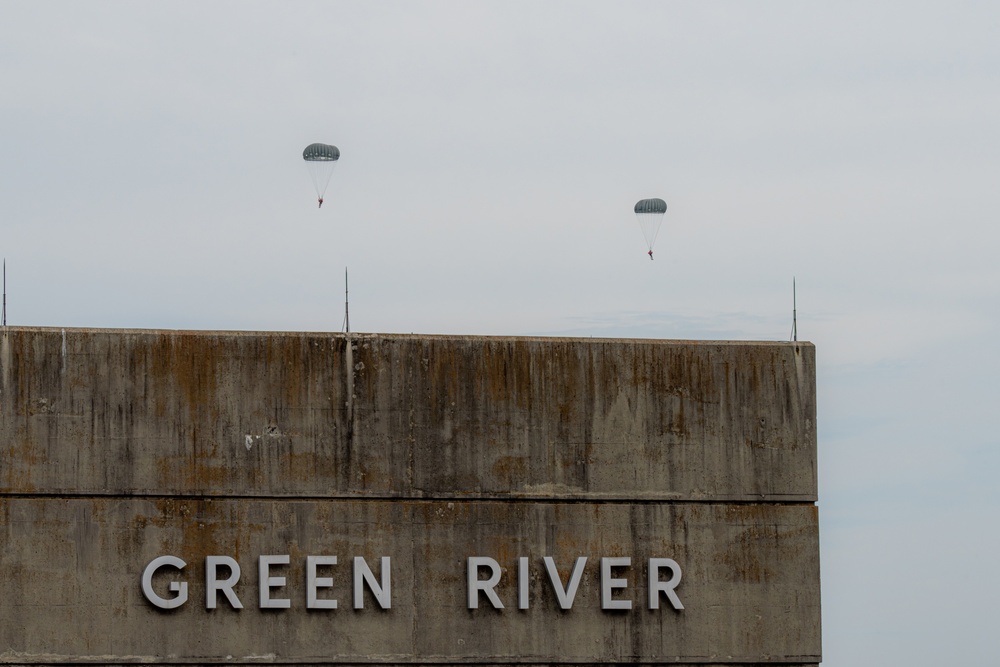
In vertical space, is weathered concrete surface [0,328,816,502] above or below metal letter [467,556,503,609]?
above

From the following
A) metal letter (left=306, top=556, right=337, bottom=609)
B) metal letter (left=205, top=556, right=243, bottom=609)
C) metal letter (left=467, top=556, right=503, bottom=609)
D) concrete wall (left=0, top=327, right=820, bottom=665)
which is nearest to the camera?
concrete wall (left=0, top=327, right=820, bottom=665)

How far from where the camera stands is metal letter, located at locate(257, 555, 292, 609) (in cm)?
2011

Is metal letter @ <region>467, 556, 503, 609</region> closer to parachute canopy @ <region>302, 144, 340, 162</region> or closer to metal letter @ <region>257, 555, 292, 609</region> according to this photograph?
metal letter @ <region>257, 555, 292, 609</region>

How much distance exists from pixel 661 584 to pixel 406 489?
342 centimetres

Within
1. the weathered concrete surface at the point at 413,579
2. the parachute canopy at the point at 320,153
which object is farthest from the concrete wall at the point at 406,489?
the parachute canopy at the point at 320,153

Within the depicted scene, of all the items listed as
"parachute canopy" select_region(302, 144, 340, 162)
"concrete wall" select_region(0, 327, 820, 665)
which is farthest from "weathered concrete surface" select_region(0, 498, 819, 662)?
"parachute canopy" select_region(302, 144, 340, 162)

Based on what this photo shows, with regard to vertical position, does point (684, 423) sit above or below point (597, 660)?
above

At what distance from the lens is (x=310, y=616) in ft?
66.5

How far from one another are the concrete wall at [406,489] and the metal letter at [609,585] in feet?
0.35

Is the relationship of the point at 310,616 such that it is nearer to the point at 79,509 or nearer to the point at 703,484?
the point at 79,509

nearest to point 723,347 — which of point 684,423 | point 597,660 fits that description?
point 684,423

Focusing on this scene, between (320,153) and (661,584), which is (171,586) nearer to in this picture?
(661,584)

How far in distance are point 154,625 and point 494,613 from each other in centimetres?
411

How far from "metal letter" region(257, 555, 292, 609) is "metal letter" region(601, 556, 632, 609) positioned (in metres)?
3.88
